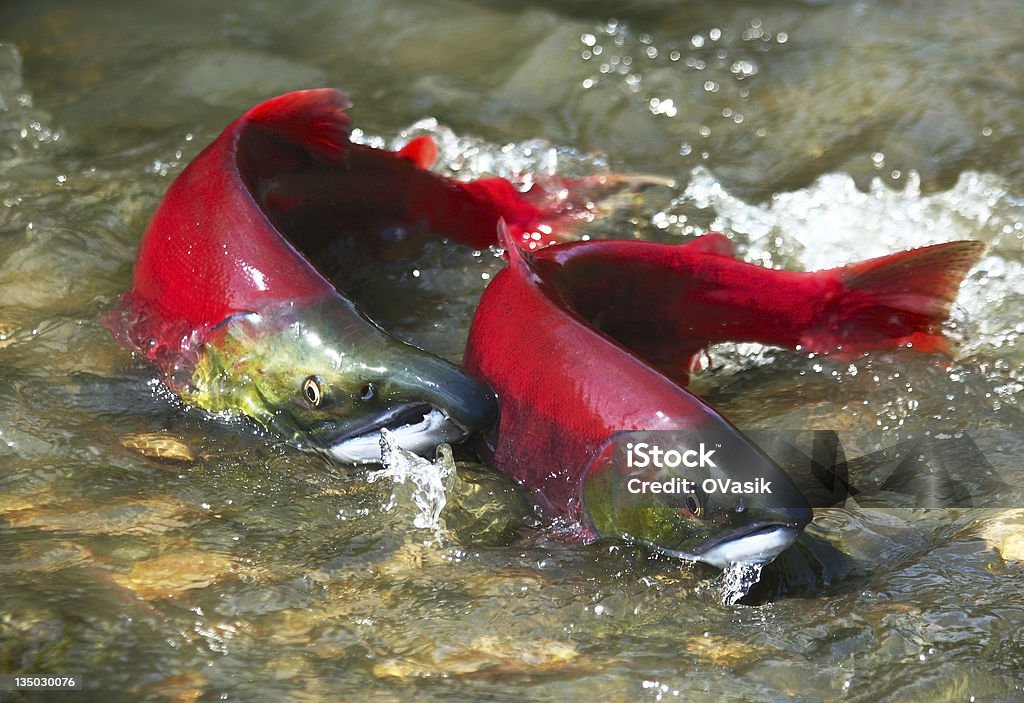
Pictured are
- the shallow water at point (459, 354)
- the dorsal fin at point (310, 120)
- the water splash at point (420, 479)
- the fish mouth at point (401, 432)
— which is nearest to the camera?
the shallow water at point (459, 354)

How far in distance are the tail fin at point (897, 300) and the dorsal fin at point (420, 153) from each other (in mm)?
1622

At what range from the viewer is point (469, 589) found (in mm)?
3223

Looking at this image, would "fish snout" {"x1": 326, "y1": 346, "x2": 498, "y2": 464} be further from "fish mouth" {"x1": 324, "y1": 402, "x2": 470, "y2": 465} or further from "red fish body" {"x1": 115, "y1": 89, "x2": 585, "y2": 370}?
"red fish body" {"x1": 115, "y1": 89, "x2": 585, "y2": 370}

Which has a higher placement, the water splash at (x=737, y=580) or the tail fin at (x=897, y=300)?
the tail fin at (x=897, y=300)

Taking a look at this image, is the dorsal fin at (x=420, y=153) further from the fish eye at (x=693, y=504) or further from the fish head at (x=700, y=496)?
the fish eye at (x=693, y=504)

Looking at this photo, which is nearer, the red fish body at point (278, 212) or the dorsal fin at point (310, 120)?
the red fish body at point (278, 212)

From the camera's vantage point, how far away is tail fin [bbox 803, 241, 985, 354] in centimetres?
417

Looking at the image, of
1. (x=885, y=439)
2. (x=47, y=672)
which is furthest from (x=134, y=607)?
(x=885, y=439)

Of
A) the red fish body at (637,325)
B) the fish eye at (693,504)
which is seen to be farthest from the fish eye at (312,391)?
the fish eye at (693,504)

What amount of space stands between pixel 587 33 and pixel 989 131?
227 cm

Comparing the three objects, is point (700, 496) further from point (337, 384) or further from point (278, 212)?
point (278, 212)

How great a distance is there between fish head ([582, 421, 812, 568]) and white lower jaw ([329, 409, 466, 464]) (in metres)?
0.48

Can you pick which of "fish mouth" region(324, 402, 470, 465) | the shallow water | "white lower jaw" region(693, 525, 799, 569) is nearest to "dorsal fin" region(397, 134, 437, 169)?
the shallow water

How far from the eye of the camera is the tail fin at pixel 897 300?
13.7 feet
